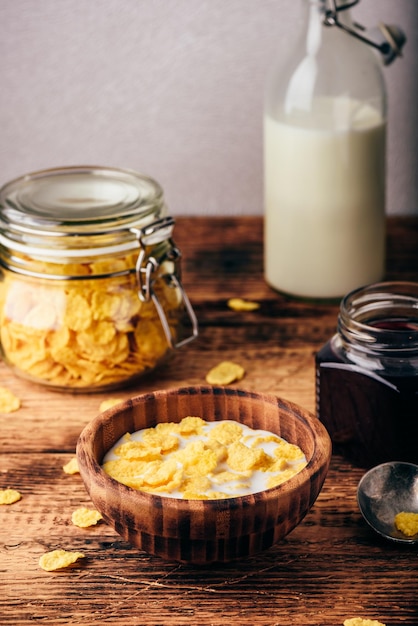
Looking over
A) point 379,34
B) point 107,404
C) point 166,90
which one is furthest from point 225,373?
point 166,90

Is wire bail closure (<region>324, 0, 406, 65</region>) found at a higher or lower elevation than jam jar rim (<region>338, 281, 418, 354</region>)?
higher

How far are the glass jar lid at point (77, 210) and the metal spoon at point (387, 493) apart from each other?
406mm

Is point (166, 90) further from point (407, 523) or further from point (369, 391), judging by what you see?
point (407, 523)

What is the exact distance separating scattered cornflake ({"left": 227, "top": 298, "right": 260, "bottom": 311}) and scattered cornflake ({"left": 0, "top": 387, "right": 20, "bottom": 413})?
0.37m

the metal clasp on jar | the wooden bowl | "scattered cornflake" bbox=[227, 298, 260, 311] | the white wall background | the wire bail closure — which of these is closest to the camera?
the wooden bowl

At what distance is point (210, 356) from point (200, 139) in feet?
2.03

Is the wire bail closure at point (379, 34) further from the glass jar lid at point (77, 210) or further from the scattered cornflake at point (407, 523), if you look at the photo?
the scattered cornflake at point (407, 523)

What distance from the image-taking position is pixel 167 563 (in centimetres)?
86

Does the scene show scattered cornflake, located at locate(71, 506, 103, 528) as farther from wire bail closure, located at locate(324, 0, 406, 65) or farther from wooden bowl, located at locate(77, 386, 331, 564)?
wire bail closure, located at locate(324, 0, 406, 65)

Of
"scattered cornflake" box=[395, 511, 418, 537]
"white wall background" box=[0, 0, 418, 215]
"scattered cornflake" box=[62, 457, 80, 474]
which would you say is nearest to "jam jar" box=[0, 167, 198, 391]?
"scattered cornflake" box=[62, 457, 80, 474]

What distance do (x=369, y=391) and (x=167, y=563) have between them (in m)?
0.28

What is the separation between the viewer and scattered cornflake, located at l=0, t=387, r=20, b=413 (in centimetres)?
113

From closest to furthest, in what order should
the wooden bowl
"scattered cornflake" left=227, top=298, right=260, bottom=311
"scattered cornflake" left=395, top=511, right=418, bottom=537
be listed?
the wooden bowl, "scattered cornflake" left=395, top=511, right=418, bottom=537, "scattered cornflake" left=227, top=298, right=260, bottom=311

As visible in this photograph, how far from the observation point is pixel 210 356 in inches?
49.3
